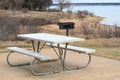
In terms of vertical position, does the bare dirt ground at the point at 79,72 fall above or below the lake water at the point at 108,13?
above

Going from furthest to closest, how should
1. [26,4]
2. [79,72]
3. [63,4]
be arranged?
[63,4] → [26,4] → [79,72]

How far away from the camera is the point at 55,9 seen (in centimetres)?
4781

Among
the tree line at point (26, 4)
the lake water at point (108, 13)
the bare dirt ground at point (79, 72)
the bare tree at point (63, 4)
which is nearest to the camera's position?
the bare dirt ground at point (79, 72)

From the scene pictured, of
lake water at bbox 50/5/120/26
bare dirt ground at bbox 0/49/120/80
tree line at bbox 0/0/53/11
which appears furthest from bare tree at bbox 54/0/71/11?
bare dirt ground at bbox 0/49/120/80

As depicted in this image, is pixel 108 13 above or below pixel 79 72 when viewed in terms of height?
below

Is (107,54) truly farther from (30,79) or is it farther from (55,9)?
(55,9)

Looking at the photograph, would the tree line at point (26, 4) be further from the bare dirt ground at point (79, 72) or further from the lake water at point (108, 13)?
the bare dirt ground at point (79, 72)

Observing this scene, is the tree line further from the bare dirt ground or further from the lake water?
the bare dirt ground

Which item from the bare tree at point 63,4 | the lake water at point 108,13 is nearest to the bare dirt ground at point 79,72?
the lake water at point 108,13

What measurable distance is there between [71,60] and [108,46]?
3.04m

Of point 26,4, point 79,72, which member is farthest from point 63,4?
point 79,72

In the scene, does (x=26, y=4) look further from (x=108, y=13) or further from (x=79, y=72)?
(x=79, y=72)

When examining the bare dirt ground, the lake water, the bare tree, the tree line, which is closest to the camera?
the bare dirt ground

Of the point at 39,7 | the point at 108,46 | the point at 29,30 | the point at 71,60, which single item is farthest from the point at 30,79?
the point at 39,7
